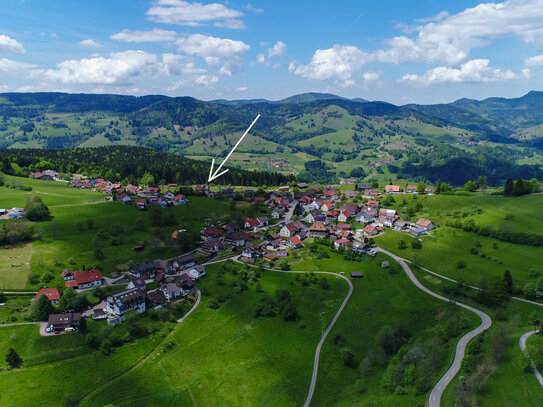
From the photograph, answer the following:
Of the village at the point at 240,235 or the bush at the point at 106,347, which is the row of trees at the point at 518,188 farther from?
the bush at the point at 106,347

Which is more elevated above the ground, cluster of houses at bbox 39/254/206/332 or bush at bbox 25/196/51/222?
bush at bbox 25/196/51/222

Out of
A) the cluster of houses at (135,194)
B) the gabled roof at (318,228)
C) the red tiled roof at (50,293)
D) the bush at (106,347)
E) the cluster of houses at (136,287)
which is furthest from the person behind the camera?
the cluster of houses at (135,194)

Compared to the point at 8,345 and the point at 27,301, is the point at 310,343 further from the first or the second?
the point at 27,301

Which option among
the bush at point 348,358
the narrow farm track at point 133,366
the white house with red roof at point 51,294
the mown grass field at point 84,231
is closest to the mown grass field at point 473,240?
the bush at point 348,358

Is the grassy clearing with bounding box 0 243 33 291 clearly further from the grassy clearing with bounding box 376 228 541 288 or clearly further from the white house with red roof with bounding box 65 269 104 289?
the grassy clearing with bounding box 376 228 541 288

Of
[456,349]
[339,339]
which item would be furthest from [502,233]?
[339,339]

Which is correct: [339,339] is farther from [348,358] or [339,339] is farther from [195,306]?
[195,306]

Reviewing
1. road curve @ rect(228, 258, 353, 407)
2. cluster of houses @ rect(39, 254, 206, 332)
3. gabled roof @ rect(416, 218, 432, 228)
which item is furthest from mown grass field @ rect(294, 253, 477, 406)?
cluster of houses @ rect(39, 254, 206, 332)

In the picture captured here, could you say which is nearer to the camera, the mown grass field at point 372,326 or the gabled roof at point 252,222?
the mown grass field at point 372,326
